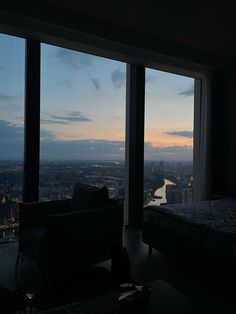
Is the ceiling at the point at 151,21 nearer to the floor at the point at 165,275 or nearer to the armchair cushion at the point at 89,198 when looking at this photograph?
the armchair cushion at the point at 89,198

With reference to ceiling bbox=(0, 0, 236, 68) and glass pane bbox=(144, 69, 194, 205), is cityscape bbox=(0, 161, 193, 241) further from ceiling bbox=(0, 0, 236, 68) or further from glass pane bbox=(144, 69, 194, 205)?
ceiling bbox=(0, 0, 236, 68)

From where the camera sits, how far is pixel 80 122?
166 inches

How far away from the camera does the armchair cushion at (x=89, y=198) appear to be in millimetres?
2902

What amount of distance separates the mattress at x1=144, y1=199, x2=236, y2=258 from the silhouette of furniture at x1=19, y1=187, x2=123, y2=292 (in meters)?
0.52

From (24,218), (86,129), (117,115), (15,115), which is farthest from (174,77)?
(24,218)

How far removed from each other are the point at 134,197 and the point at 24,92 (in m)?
2.23

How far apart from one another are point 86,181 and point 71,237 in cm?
182

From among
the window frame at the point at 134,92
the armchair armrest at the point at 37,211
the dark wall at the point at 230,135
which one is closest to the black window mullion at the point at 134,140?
the window frame at the point at 134,92

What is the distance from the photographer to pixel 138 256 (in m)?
3.34

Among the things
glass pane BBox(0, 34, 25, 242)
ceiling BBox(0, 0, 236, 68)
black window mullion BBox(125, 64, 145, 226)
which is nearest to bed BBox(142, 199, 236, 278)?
black window mullion BBox(125, 64, 145, 226)

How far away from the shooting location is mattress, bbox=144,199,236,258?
251 centimetres

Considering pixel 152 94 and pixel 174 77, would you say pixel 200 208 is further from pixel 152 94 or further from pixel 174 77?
pixel 174 77

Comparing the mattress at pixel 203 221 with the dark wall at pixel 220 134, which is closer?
the mattress at pixel 203 221

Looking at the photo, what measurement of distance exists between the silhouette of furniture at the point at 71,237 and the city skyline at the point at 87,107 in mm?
1144
